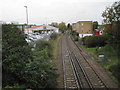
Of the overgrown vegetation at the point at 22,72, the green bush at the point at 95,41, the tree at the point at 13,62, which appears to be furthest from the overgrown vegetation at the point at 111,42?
the tree at the point at 13,62

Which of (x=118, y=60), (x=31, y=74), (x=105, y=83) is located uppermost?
(x=118, y=60)

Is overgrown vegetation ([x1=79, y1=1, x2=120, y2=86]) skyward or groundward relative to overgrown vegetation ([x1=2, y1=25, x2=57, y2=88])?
skyward

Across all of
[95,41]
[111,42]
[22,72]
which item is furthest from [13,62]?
[95,41]

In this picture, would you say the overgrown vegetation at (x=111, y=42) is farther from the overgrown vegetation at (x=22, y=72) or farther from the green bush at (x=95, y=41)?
the overgrown vegetation at (x=22, y=72)

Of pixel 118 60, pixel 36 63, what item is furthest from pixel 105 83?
pixel 118 60

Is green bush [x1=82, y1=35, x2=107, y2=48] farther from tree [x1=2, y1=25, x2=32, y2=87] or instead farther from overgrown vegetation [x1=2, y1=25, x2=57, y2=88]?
overgrown vegetation [x1=2, y1=25, x2=57, y2=88]

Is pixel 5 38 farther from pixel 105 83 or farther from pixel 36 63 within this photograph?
pixel 105 83

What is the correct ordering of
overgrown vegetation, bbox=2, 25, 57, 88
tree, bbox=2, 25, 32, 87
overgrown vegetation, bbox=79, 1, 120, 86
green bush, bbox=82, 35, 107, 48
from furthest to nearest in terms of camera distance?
green bush, bbox=82, 35, 107, 48
tree, bbox=2, 25, 32, 87
overgrown vegetation, bbox=2, 25, 57, 88
overgrown vegetation, bbox=79, 1, 120, 86

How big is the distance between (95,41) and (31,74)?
1800 cm

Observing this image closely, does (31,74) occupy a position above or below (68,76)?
above

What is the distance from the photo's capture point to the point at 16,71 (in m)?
9.05

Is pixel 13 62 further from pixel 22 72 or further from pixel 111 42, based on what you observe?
pixel 111 42

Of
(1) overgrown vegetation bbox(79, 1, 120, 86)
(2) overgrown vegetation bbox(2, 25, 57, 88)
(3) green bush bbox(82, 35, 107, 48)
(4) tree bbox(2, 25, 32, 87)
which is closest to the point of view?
(1) overgrown vegetation bbox(79, 1, 120, 86)

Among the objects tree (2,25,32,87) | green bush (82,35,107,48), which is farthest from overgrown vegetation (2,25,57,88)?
green bush (82,35,107,48)
